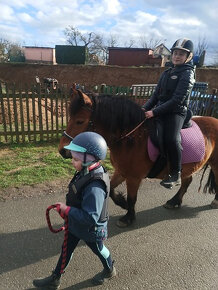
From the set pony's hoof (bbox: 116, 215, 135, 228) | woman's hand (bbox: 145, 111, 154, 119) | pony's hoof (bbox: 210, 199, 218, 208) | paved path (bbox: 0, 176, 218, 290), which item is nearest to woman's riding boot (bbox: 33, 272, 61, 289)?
paved path (bbox: 0, 176, 218, 290)

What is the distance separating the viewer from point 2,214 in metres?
3.38

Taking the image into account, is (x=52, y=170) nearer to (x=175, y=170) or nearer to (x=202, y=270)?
(x=175, y=170)

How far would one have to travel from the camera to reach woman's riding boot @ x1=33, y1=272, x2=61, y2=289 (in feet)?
7.49

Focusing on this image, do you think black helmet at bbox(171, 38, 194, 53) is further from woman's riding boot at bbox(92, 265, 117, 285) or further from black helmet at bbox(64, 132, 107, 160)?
woman's riding boot at bbox(92, 265, 117, 285)

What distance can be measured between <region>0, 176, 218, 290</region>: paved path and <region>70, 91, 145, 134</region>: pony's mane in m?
1.48

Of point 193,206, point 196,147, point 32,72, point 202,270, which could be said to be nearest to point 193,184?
point 193,206

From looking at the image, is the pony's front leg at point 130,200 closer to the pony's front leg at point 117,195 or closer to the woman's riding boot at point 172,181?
the pony's front leg at point 117,195

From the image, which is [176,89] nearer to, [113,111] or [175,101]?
[175,101]

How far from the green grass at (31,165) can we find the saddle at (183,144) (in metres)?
2.16

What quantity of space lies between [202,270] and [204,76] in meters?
29.8

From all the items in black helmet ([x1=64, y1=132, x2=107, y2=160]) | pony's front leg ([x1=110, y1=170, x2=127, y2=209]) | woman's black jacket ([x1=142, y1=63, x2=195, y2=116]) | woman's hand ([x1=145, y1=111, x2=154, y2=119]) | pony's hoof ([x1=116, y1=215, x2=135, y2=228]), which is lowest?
pony's hoof ([x1=116, y1=215, x2=135, y2=228])

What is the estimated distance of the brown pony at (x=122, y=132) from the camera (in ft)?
8.82

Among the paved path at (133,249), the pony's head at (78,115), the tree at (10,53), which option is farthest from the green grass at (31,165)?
the tree at (10,53)

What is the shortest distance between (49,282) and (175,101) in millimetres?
2439
